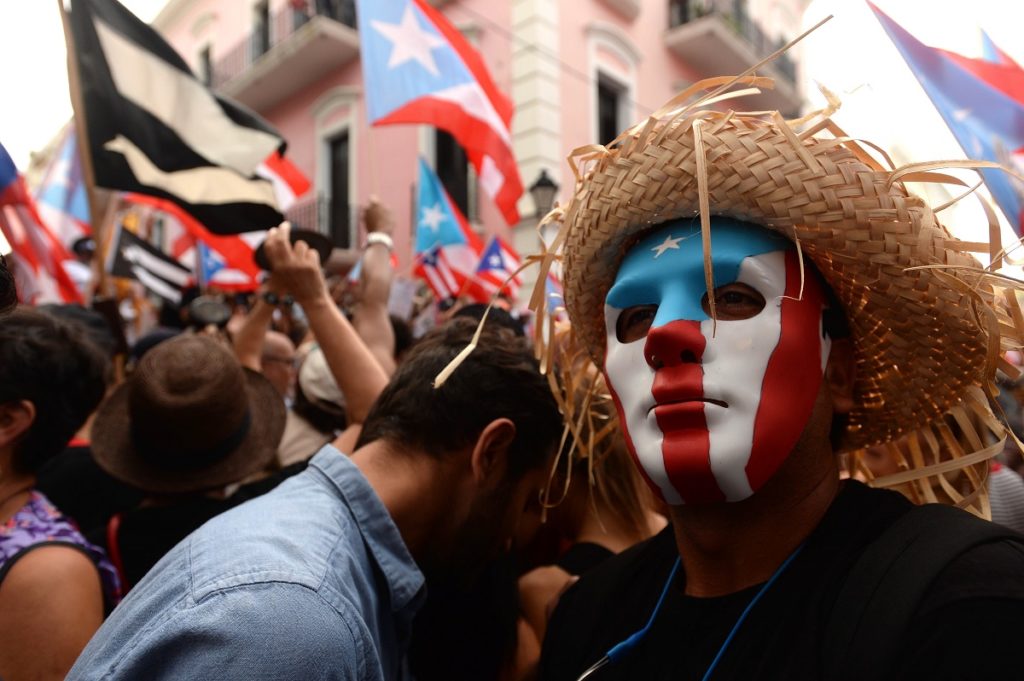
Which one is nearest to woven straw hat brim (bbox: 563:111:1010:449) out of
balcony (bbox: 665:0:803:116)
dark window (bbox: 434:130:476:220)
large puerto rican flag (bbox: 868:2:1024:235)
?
large puerto rican flag (bbox: 868:2:1024:235)

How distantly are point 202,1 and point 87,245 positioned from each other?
13800 mm

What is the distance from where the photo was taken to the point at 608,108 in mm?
12852

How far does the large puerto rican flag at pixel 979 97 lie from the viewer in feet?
8.54

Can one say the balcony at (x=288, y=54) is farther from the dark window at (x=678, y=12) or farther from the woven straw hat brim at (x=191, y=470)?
the woven straw hat brim at (x=191, y=470)

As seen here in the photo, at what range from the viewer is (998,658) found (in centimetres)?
99

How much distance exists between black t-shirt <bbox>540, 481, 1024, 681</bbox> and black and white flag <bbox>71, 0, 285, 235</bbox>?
281 centimetres

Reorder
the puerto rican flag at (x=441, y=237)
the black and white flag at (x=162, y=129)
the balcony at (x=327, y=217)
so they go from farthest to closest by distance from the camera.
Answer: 1. the balcony at (x=327, y=217)
2. the puerto rican flag at (x=441, y=237)
3. the black and white flag at (x=162, y=129)

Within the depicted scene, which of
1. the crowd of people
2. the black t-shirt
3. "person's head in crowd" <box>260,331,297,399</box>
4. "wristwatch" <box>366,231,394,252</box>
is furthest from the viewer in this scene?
"person's head in crowd" <box>260,331,297,399</box>

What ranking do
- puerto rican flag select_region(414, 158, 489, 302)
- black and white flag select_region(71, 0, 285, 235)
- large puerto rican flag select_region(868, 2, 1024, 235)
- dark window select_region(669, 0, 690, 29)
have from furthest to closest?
1. dark window select_region(669, 0, 690, 29)
2. puerto rican flag select_region(414, 158, 489, 302)
3. black and white flag select_region(71, 0, 285, 235)
4. large puerto rican flag select_region(868, 2, 1024, 235)

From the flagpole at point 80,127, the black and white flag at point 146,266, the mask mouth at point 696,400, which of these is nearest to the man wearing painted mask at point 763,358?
the mask mouth at point 696,400

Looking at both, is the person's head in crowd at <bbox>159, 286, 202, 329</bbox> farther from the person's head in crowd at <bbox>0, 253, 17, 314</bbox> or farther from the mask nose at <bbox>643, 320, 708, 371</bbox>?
the mask nose at <bbox>643, 320, 708, 371</bbox>

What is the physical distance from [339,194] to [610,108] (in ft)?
16.5

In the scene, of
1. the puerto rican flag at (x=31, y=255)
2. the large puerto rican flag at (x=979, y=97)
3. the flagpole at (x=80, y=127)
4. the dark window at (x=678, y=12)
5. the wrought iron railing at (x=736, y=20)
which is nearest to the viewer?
the large puerto rican flag at (x=979, y=97)

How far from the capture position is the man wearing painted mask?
4.25 feet
